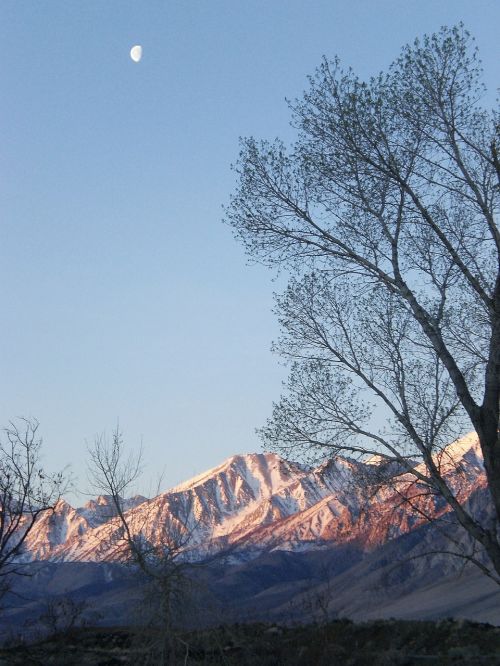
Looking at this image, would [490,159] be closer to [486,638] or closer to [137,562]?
[137,562]

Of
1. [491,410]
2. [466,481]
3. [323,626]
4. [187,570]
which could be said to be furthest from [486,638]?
[491,410]

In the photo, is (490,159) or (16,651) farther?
(16,651)

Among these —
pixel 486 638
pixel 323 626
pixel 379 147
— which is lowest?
pixel 486 638

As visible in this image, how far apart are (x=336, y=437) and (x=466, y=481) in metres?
2.99

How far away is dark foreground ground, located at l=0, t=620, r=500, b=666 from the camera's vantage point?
65.1 feet

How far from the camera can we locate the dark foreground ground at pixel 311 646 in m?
19.8

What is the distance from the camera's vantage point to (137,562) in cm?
1764

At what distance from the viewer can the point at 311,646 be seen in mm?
22031

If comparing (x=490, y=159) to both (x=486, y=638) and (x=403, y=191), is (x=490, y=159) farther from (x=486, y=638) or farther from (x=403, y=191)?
(x=486, y=638)

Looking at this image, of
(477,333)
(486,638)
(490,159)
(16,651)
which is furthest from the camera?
(16,651)

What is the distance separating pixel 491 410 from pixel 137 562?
31.6 feet

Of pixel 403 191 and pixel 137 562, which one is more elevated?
pixel 403 191

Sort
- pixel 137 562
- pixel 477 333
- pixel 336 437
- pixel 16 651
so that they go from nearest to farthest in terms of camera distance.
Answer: pixel 336 437 < pixel 477 333 < pixel 137 562 < pixel 16 651

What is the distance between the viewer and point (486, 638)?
22.5 m
